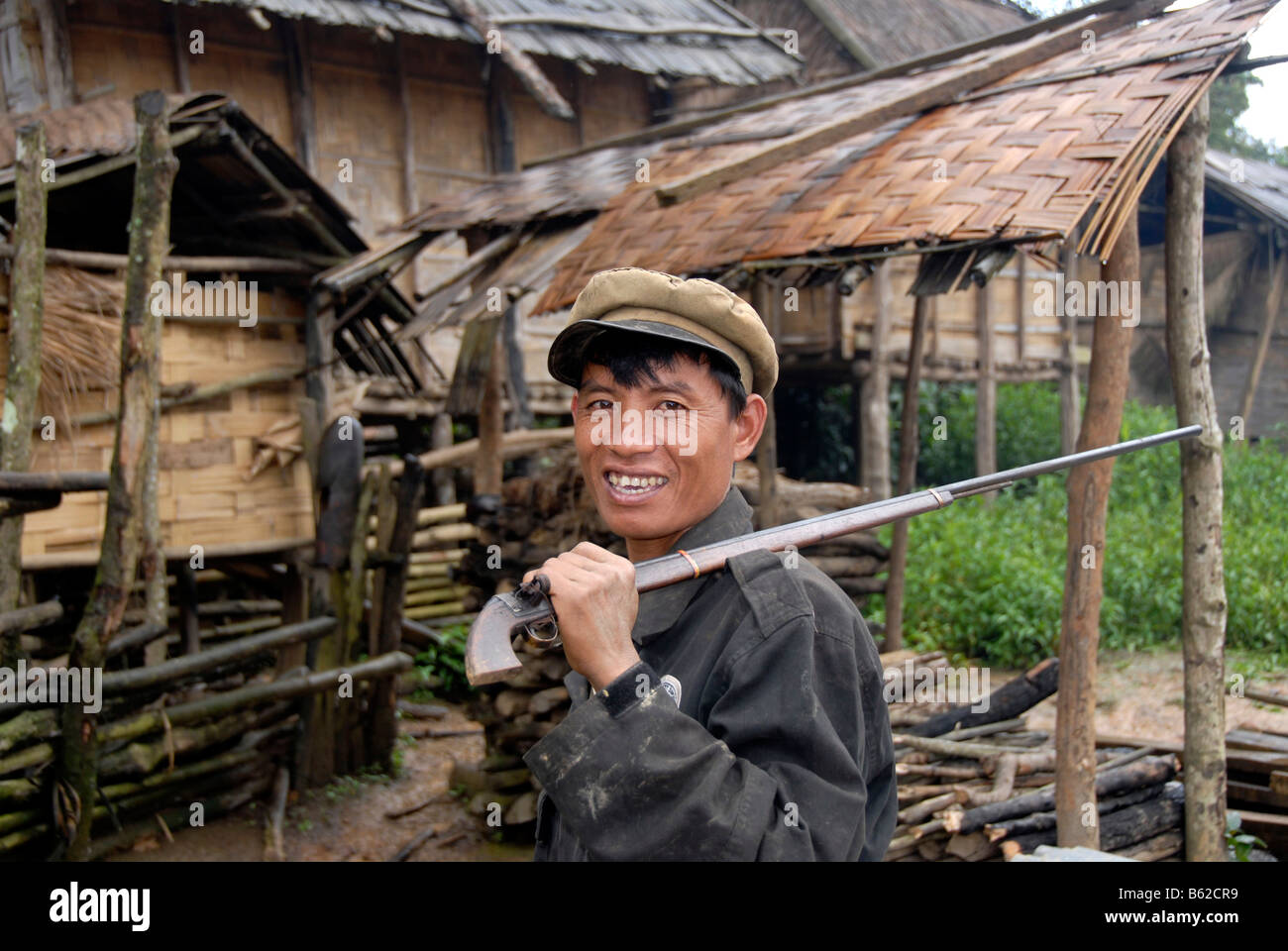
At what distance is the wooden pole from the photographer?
5.59m

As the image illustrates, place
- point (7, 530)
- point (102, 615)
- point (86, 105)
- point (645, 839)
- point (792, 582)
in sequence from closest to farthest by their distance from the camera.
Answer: point (645, 839) < point (792, 582) < point (102, 615) < point (7, 530) < point (86, 105)

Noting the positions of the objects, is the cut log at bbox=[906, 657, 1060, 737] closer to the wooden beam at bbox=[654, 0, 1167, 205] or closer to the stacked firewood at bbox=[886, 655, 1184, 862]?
the stacked firewood at bbox=[886, 655, 1184, 862]

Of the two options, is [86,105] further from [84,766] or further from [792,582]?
[792,582]

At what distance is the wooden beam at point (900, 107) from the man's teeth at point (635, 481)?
2875mm

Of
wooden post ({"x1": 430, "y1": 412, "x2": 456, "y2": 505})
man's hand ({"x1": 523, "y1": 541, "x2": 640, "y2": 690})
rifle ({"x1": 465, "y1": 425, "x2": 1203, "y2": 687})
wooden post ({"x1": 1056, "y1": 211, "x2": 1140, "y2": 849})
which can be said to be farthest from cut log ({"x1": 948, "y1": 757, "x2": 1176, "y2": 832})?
wooden post ({"x1": 430, "y1": 412, "x2": 456, "y2": 505})

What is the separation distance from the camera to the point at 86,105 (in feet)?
25.5

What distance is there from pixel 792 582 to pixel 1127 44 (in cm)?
472

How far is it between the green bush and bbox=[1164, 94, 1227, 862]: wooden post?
12.2 feet

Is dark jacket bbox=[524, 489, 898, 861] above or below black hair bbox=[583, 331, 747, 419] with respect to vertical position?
below

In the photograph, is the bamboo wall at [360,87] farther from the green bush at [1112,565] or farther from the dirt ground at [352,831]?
the green bush at [1112,565]

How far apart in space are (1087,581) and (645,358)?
3.63 meters

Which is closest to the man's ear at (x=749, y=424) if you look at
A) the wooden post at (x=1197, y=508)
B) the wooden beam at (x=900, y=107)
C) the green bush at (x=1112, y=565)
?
the wooden beam at (x=900, y=107)

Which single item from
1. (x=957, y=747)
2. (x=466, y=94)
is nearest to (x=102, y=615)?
(x=957, y=747)

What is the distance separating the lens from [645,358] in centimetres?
206
